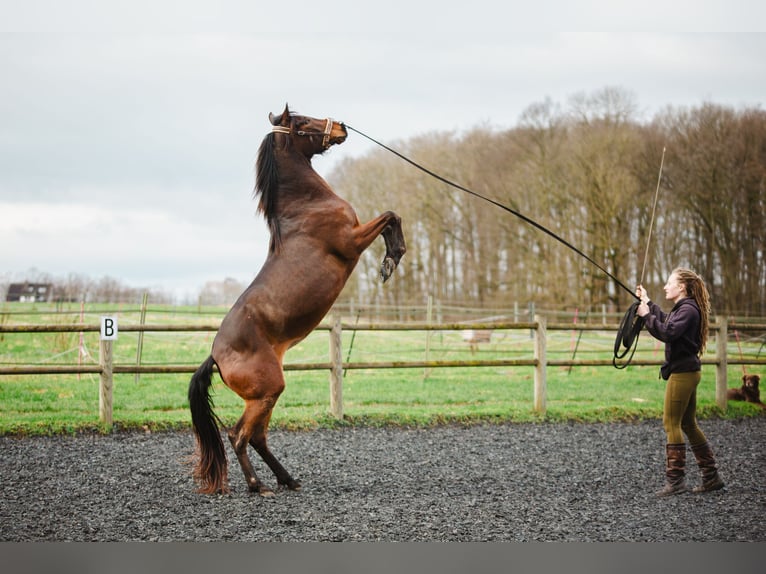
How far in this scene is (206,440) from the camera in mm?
5043

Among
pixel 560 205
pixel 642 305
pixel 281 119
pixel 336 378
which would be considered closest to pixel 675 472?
pixel 642 305

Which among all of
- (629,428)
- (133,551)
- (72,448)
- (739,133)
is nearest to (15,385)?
(72,448)

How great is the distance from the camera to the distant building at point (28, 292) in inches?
557

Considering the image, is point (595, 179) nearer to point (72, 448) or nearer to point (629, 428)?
point (629, 428)

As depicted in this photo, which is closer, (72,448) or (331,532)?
(331,532)

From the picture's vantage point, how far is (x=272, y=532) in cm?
400

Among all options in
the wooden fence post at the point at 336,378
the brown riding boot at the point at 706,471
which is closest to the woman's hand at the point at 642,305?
the brown riding boot at the point at 706,471

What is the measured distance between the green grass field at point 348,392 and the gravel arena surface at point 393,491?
22.5 inches

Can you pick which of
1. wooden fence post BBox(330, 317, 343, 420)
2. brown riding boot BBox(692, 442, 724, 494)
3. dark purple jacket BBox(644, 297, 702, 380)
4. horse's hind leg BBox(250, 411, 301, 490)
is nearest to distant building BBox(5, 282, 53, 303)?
wooden fence post BBox(330, 317, 343, 420)

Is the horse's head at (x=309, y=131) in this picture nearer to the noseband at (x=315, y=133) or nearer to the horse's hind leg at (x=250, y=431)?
the noseband at (x=315, y=133)

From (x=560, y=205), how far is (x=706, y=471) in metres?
17.8

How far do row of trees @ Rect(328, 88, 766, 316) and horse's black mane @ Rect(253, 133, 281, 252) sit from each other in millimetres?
16262

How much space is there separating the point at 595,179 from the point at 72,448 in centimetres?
1833

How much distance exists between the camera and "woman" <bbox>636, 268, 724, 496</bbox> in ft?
16.2
